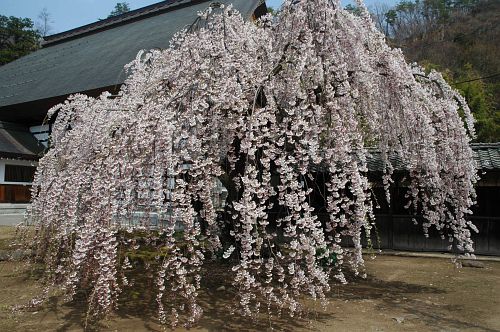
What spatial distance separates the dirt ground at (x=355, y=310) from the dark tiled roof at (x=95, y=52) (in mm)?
7018

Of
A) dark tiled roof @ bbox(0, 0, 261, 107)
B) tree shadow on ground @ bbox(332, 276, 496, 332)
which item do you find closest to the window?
dark tiled roof @ bbox(0, 0, 261, 107)

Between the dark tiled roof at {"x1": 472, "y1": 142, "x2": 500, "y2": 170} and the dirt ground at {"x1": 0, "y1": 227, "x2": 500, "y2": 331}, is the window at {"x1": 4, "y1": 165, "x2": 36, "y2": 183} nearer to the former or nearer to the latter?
the dirt ground at {"x1": 0, "y1": 227, "x2": 500, "y2": 331}

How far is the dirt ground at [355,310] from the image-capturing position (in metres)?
3.99

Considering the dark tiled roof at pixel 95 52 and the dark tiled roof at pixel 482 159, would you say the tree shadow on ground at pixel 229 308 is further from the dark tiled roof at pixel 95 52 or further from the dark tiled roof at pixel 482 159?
the dark tiled roof at pixel 95 52

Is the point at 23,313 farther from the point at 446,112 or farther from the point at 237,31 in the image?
the point at 446,112

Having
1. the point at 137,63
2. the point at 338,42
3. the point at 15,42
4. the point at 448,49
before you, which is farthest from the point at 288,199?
the point at 15,42

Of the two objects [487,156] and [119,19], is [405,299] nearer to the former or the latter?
[487,156]

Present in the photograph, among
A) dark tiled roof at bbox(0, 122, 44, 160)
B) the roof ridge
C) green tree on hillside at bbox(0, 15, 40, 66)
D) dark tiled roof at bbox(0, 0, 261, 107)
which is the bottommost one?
dark tiled roof at bbox(0, 122, 44, 160)

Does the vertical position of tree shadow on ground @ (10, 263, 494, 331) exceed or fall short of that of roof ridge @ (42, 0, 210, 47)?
it falls short

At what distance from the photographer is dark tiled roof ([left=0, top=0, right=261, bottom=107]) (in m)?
14.3

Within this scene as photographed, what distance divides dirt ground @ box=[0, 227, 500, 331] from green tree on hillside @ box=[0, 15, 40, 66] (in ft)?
101

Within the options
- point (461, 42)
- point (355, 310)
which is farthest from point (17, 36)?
point (355, 310)

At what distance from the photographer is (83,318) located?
4.23 meters

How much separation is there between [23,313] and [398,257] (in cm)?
707
